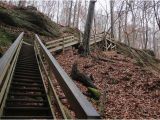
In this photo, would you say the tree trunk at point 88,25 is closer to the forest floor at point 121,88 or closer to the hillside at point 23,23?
the forest floor at point 121,88

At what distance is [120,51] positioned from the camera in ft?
87.2

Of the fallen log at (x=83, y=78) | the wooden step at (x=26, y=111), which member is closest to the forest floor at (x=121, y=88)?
the fallen log at (x=83, y=78)

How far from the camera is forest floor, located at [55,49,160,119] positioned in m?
9.95

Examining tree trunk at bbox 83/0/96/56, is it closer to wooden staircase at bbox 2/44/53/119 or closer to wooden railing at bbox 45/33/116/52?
wooden railing at bbox 45/33/116/52

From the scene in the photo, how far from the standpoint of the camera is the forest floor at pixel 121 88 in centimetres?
995

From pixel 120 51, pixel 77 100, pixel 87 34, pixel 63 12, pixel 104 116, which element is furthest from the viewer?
pixel 63 12

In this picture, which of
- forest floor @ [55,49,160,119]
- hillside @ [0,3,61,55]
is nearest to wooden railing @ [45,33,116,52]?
forest floor @ [55,49,160,119]

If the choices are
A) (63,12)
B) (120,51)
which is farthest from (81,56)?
(63,12)

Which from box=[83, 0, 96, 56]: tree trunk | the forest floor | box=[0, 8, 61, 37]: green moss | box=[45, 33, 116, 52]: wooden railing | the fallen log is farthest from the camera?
box=[0, 8, 61, 37]: green moss

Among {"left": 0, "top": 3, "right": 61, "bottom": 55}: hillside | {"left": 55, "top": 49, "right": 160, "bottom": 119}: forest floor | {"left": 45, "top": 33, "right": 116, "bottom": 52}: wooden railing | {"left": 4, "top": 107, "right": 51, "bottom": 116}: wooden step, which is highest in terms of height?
{"left": 0, "top": 3, "right": 61, "bottom": 55}: hillside

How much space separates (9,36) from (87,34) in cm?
675

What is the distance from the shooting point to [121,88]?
41.3 ft

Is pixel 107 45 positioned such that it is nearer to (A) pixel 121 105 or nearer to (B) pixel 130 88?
(B) pixel 130 88

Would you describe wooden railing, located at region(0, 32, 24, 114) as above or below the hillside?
below
